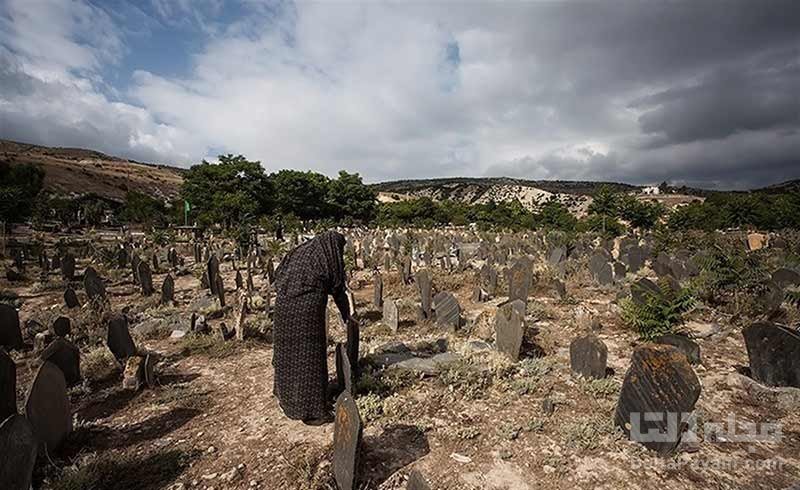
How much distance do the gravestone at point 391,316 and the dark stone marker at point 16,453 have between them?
5530 millimetres

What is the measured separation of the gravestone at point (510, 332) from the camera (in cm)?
615

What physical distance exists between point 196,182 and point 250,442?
144 ft

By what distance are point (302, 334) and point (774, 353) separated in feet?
19.2

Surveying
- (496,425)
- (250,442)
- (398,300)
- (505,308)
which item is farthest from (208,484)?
(398,300)

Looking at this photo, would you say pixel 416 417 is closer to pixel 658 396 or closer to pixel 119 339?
pixel 658 396

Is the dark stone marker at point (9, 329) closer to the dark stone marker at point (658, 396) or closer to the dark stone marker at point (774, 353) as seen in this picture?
the dark stone marker at point (658, 396)

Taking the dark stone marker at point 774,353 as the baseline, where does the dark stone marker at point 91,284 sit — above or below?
above

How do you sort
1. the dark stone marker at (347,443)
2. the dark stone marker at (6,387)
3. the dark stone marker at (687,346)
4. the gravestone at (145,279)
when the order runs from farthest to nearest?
the gravestone at (145,279) → the dark stone marker at (687,346) → the dark stone marker at (6,387) → the dark stone marker at (347,443)

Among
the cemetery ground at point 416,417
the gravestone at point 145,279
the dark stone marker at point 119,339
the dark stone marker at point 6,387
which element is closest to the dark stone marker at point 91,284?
the gravestone at point 145,279

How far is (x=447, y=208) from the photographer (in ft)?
178

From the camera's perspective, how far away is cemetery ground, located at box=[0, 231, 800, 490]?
140 inches

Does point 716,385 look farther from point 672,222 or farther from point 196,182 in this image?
point 196,182

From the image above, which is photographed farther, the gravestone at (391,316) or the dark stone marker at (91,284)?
the dark stone marker at (91,284)

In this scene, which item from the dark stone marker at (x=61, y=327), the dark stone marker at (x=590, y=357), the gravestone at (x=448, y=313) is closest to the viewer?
the dark stone marker at (x=590, y=357)
